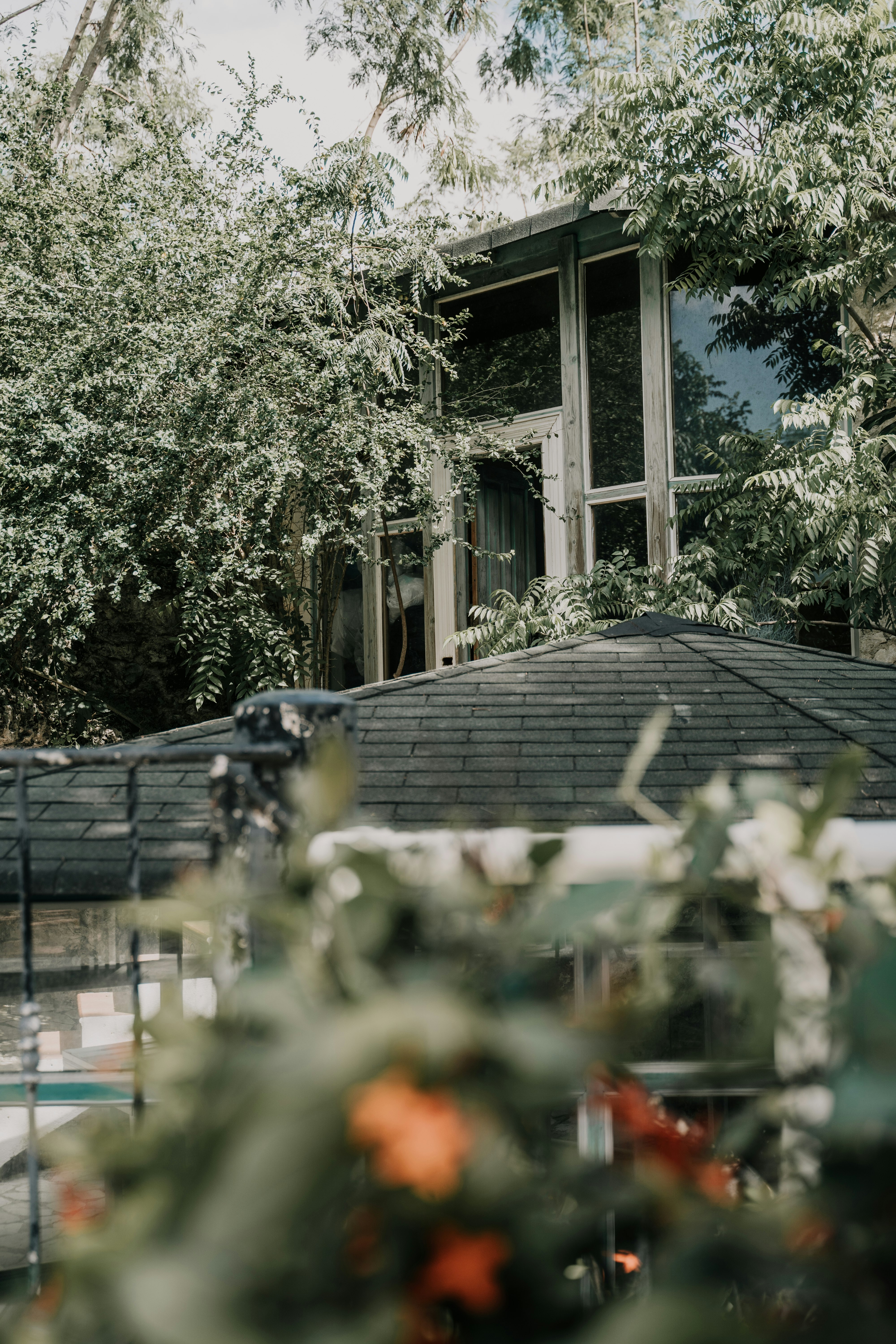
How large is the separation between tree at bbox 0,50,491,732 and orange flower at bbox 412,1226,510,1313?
21.4ft

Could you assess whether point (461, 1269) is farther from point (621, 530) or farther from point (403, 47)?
point (403, 47)

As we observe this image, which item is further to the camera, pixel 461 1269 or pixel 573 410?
pixel 573 410

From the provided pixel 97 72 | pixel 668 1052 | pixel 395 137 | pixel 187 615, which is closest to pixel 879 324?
pixel 187 615

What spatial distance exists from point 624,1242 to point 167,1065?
41 cm

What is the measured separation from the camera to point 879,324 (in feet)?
24.4

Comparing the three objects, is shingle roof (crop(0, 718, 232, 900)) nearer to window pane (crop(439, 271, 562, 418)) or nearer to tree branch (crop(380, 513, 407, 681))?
tree branch (crop(380, 513, 407, 681))

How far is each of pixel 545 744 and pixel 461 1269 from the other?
3.30 metres

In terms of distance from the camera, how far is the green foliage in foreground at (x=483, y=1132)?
0.53m

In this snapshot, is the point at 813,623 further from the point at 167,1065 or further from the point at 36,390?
the point at 167,1065

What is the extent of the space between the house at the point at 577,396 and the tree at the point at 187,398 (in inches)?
28.2

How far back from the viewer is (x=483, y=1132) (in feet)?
1.90

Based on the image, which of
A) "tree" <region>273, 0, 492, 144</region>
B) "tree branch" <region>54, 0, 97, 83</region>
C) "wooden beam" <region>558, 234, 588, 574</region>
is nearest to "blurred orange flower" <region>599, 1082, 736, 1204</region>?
"wooden beam" <region>558, 234, 588, 574</region>

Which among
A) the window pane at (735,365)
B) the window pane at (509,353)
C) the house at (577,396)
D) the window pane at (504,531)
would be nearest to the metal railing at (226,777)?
the window pane at (735,365)

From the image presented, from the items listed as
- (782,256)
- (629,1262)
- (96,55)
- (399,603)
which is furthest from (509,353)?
(629,1262)
